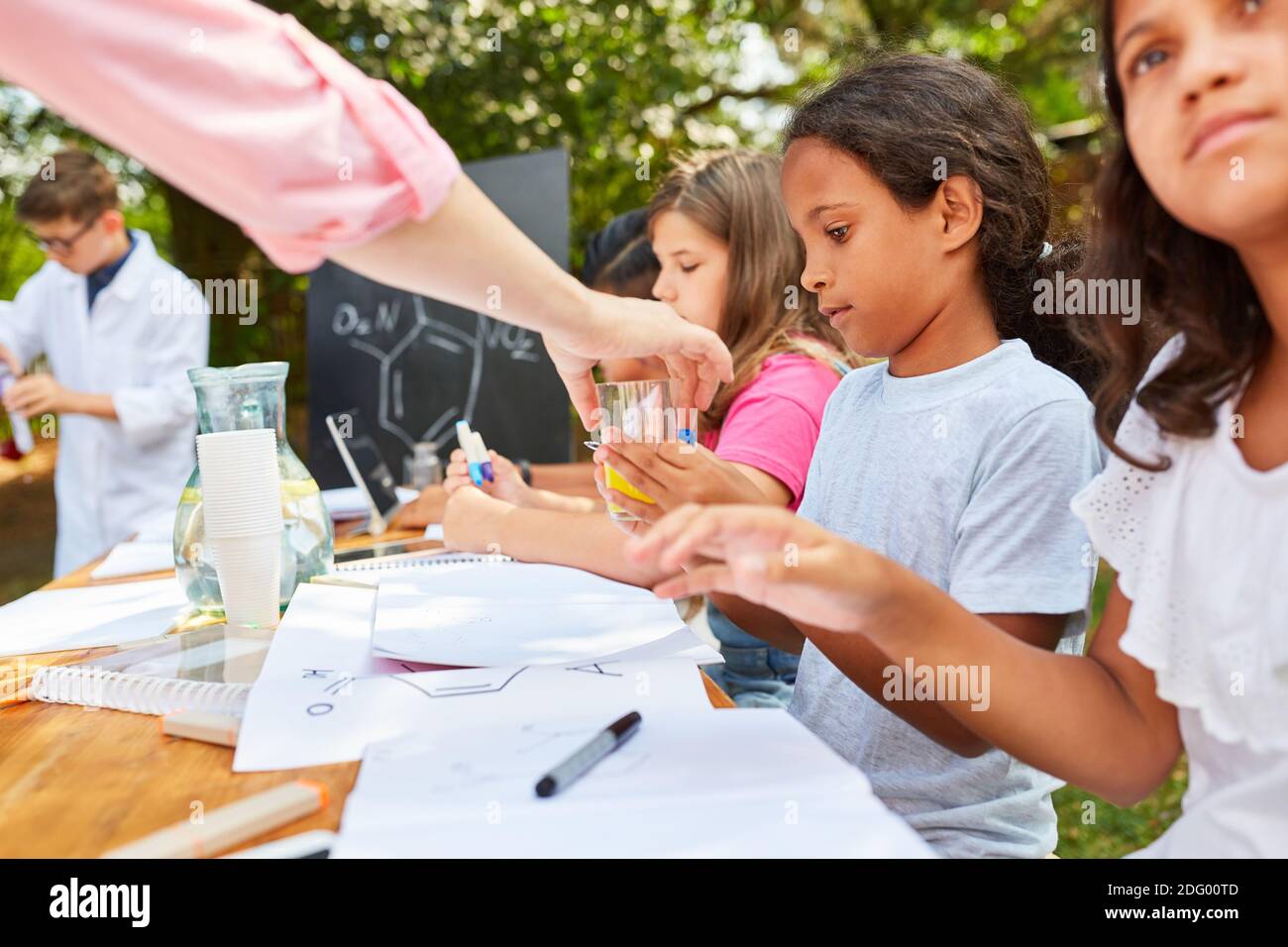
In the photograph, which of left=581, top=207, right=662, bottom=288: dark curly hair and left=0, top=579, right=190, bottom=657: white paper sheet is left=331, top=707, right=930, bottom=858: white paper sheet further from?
left=581, top=207, right=662, bottom=288: dark curly hair

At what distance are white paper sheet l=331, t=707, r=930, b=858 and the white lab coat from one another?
3.14 m

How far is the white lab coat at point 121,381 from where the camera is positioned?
3781mm

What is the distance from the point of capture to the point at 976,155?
5.33 feet

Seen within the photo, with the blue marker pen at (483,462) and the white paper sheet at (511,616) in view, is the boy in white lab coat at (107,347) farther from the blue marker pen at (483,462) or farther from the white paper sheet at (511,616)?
the white paper sheet at (511,616)

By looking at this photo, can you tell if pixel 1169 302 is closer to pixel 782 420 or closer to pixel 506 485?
pixel 782 420

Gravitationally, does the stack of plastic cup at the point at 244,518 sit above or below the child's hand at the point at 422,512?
above

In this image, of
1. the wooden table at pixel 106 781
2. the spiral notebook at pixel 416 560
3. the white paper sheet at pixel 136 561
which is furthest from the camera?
the white paper sheet at pixel 136 561

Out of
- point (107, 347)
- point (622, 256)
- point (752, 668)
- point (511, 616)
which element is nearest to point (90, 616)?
point (511, 616)

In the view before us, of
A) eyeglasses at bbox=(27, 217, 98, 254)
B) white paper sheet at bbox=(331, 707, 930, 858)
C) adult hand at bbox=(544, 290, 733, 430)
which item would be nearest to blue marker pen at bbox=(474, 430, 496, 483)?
adult hand at bbox=(544, 290, 733, 430)

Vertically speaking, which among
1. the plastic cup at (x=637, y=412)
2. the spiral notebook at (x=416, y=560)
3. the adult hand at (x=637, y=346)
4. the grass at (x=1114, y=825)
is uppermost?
the adult hand at (x=637, y=346)

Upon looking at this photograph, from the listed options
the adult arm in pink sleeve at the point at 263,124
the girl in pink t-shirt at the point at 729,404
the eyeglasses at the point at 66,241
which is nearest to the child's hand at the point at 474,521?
the girl in pink t-shirt at the point at 729,404

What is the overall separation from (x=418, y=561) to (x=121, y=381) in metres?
2.36

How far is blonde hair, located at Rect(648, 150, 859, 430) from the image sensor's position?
7.67 feet

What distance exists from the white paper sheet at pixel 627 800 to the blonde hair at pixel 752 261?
4.61 ft
